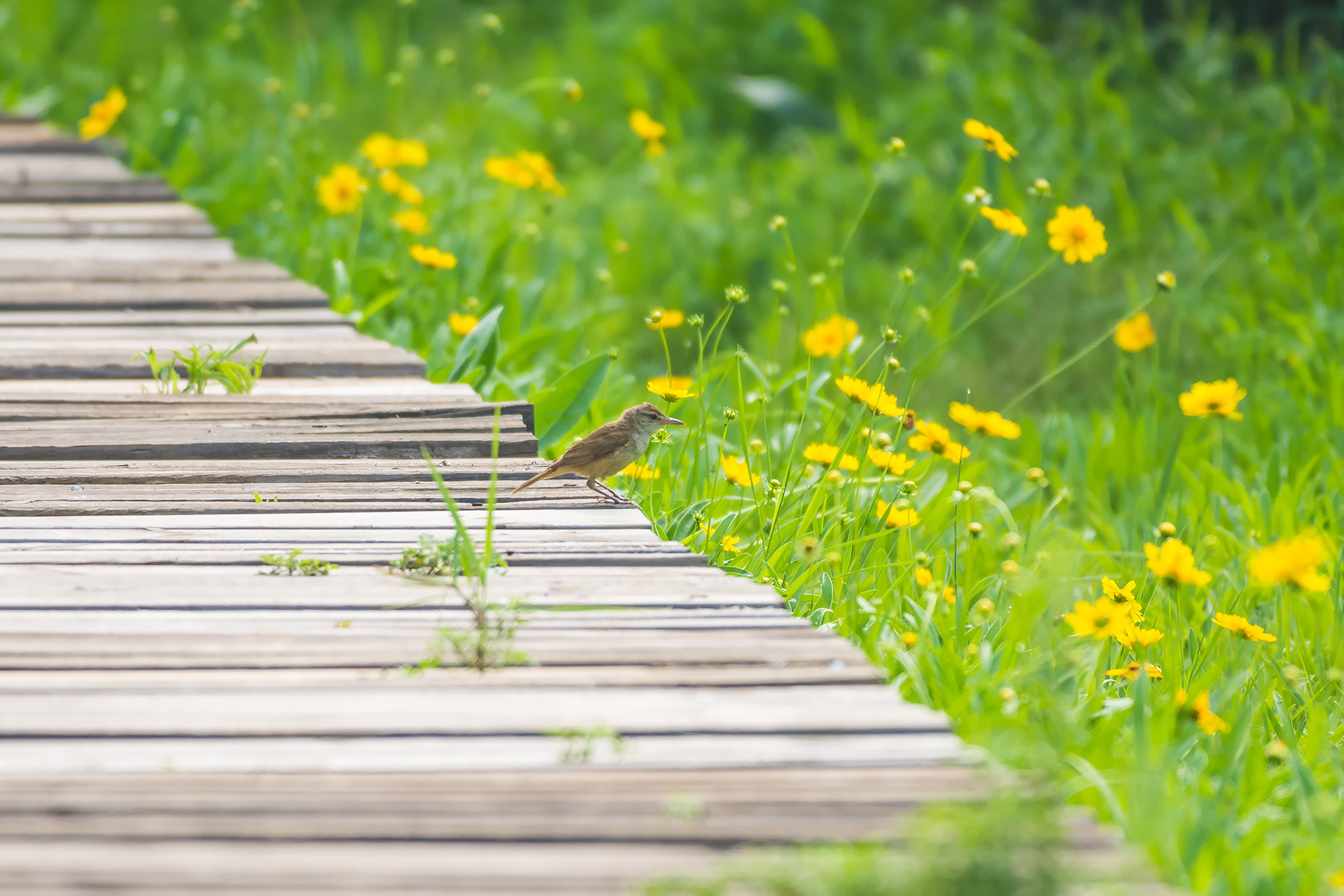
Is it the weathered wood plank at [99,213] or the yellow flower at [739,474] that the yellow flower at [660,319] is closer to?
the yellow flower at [739,474]

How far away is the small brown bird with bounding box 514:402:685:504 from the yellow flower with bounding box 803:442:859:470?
35 cm

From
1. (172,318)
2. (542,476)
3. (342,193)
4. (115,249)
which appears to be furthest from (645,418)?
(115,249)

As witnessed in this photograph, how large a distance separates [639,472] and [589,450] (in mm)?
343

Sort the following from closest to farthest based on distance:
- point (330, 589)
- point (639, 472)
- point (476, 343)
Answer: point (330, 589)
point (639, 472)
point (476, 343)

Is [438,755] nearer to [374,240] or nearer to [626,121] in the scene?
[374,240]

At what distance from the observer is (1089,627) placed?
8.05 feet

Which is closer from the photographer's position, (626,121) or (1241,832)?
(1241,832)

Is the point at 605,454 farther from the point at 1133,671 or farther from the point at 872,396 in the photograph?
the point at 1133,671

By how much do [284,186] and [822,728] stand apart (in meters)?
3.83

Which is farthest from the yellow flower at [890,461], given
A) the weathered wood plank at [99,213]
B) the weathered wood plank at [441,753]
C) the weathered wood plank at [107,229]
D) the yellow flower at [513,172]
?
the weathered wood plank at [99,213]

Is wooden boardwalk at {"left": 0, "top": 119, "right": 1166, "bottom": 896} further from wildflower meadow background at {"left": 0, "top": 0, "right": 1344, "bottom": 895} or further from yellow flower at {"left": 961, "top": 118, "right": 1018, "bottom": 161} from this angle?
yellow flower at {"left": 961, "top": 118, "right": 1018, "bottom": 161}

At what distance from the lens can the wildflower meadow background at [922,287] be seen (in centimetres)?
252

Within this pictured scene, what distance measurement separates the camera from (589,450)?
276 centimetres

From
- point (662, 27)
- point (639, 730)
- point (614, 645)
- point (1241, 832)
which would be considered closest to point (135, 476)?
point (614, 645)
